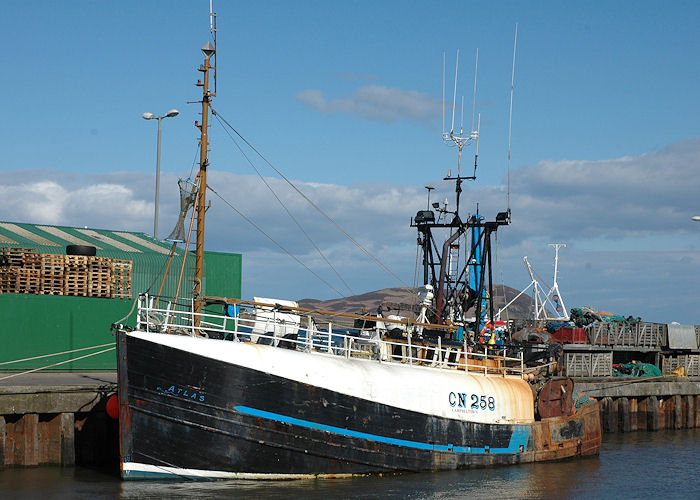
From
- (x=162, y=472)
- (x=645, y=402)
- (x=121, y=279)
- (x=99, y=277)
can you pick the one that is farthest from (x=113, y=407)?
(x=645, y=402)

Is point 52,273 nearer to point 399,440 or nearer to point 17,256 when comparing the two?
point 17,256

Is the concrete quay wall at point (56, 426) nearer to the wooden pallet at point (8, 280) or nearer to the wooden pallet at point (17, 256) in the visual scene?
the wooden pallet at point (8, 280)

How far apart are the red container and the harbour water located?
47.9 ft

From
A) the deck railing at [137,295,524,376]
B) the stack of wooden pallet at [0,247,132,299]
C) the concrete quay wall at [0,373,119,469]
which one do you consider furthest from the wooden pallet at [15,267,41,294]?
the concrete quay wall at [0,373,119,469]

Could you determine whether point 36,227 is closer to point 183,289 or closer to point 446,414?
point 183,289

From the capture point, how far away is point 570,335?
4612 centimetres

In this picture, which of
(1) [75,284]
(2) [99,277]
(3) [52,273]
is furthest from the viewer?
(2) [99,277]

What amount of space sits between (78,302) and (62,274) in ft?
4.26

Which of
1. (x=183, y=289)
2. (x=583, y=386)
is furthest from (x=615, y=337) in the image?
(x=183, y=289)

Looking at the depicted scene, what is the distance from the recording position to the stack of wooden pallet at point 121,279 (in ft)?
122

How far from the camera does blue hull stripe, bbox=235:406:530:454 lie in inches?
904

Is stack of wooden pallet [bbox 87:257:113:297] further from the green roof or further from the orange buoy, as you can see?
the orange buoy

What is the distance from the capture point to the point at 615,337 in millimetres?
48219

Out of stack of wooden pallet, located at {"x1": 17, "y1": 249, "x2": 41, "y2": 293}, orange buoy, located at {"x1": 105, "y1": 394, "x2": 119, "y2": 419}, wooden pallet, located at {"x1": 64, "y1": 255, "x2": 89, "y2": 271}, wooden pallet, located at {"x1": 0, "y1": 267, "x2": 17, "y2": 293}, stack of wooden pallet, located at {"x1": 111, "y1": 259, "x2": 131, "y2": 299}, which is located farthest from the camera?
stack of wooden pallet, located at {"x1": 111, "y1": 259, "x2": 131, "y2": 299}
